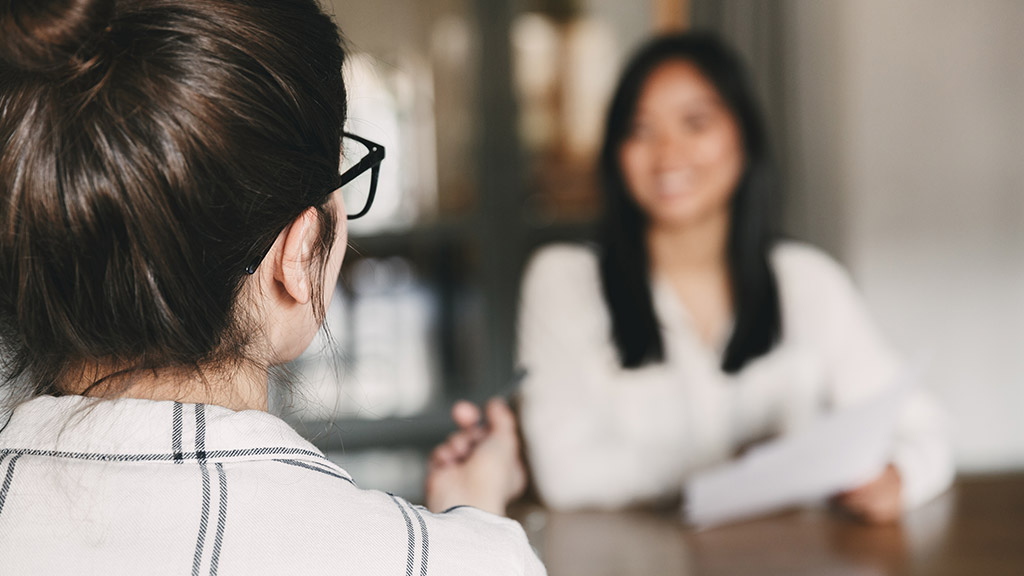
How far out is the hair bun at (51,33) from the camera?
0.49 metres

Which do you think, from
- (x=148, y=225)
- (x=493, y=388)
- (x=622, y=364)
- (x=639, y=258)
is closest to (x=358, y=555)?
(x=148, y=225)

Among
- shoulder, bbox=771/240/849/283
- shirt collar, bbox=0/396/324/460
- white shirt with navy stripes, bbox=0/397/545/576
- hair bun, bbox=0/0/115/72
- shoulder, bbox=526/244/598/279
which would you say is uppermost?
hair bun, bbox=0/0/115/72

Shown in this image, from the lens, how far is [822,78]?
2.58m

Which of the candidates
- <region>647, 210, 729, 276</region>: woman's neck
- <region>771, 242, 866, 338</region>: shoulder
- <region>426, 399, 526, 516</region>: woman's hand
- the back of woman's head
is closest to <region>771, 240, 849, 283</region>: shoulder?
<region>771, 242, 866, 338</region>: shoulder

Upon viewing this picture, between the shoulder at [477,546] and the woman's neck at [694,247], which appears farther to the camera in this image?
the woman's neck at [694,247]

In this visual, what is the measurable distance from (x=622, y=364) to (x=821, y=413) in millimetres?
434

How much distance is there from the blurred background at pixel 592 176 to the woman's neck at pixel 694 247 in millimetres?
789

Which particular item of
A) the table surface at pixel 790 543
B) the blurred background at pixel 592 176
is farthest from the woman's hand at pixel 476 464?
the blurred background at pixel 592 176

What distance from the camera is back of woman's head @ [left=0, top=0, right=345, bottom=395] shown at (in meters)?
0.50

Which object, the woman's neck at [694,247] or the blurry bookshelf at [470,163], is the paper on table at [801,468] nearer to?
the woman's neck at [694,247]

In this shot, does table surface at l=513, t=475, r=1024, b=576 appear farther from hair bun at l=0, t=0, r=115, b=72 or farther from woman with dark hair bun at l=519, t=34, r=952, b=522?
hair bun at l=0, t=0, r=115, b=72

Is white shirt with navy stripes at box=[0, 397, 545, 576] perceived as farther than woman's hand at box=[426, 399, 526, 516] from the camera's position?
No

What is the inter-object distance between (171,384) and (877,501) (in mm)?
960

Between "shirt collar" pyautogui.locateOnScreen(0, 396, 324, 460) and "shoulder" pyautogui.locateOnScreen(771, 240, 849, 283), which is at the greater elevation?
"shirt collar" pyautogui.locateOnScreen(0, 396, 324, 460)
